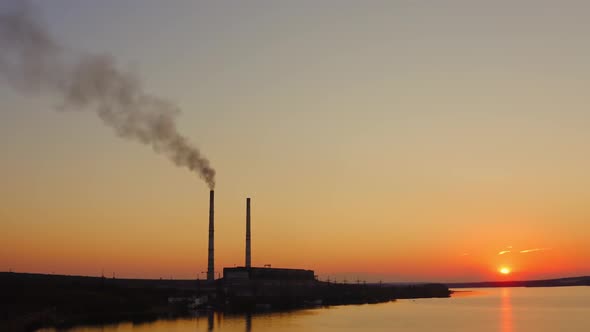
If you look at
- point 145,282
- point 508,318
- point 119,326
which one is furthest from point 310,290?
point 119,326

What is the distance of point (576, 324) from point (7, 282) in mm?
83381

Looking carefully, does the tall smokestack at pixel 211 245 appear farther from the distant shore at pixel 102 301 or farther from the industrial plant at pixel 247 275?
the distant shore at pixel 102 301

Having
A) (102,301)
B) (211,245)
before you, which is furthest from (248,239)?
(102,301)

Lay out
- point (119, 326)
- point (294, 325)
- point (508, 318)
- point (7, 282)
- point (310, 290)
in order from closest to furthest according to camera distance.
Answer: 1. point (119, 326)
2. point (294, 325)
3. point (7, 282)
4. point (508, 318)
5. point (310, 290)

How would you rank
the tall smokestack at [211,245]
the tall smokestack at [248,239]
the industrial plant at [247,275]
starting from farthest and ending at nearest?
the tall smokestack at [248,239], the industrial plant at [247,275], the tall smokestack at [211,245]

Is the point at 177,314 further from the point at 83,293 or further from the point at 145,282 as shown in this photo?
the point at 145,282

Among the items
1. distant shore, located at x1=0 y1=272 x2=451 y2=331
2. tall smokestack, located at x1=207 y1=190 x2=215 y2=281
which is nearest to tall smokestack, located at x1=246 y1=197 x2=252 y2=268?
distant shore, located at x1=0 y1=272 x2=451 y2=331

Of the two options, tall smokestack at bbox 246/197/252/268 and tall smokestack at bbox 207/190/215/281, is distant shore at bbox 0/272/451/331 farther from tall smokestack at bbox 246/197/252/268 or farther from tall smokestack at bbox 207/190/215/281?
tall smokestack at bbox 246/197/252/268

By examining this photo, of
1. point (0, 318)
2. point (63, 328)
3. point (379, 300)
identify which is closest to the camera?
point (0, 318)

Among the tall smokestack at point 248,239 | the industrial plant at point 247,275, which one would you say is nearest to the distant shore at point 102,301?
the industrial plant at point 247,275

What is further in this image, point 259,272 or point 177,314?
point 259,272

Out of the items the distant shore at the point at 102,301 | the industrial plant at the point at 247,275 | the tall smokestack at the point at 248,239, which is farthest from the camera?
the tall smokestack at the point at 248,239

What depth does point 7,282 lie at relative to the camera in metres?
101

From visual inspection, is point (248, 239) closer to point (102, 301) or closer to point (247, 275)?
point (247, 275)
